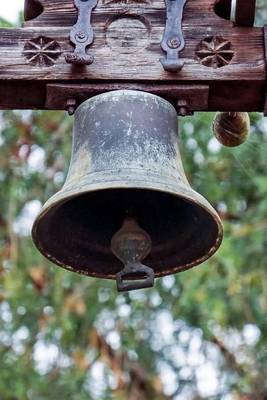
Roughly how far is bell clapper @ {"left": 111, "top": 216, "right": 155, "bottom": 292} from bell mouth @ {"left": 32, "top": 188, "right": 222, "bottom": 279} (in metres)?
0.06

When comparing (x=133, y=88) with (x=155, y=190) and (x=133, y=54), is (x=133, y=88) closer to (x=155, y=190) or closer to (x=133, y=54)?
(x=133, y=54)

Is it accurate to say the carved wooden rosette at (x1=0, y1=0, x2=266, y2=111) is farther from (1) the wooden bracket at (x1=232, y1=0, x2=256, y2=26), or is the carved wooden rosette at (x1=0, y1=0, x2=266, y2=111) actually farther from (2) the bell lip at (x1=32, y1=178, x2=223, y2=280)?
(2) the bell lip at (x1=32, y1=178, x2=223, y2=280)

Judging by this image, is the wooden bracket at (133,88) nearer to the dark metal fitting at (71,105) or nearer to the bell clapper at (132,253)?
the dark metal fitting at (71,105)

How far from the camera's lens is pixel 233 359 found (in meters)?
5.46

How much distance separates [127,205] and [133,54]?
1.05ft

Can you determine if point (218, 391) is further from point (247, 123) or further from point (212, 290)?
point (247, 123)

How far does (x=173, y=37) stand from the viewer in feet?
7.69

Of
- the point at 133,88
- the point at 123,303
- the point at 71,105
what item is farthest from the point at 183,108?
the point at 123,303

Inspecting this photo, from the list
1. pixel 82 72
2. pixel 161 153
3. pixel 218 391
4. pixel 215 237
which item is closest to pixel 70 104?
pixel 82 72

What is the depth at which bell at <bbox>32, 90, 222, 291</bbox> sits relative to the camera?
223cm

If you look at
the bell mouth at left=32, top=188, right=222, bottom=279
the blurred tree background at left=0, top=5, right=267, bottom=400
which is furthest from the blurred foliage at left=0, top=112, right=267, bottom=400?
the bell mouth at left=32, top=188, right=222, bottom=279

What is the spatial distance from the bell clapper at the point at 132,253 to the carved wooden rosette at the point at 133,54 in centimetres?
28

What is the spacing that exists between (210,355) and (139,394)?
0.40 meters

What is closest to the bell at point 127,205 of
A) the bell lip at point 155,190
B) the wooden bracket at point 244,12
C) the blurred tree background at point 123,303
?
the bell lip at point 155,190
